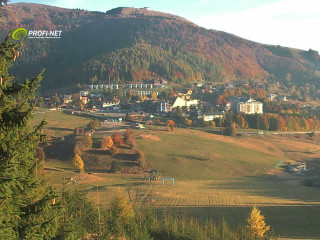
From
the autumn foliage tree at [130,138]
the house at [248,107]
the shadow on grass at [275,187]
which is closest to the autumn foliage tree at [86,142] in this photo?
the autumn foliage tree at [130,138]

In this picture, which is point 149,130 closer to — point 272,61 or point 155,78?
point 155,78

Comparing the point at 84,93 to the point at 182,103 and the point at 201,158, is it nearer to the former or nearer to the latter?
the point at 182,103

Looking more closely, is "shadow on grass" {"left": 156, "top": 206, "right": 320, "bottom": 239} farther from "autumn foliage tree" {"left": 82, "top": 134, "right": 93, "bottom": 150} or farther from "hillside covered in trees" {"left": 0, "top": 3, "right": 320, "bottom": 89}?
"hillside covered in trees" {"left": 0, "top": 3, "right": 320, "bottom": 89}

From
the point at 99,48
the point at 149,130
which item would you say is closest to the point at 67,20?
the point at 99,48

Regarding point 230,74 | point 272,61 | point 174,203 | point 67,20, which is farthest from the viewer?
point 67,20

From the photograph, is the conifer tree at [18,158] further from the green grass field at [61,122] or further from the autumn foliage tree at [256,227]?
the green grass field at [61,122]

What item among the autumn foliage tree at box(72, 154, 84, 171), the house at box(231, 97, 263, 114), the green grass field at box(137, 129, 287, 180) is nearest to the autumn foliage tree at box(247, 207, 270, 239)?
the green grass field at box(137, 129, 287, 180)

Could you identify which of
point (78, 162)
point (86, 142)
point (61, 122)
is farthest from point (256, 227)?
point (61, 122)
